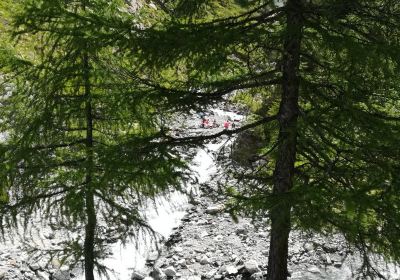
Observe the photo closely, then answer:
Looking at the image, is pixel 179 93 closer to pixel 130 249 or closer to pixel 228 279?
pixel 228 279

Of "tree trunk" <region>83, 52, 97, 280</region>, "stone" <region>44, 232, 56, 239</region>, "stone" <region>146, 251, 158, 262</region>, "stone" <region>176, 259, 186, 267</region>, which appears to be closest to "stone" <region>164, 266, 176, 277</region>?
"stone" <region>176, 259, 186, 267</region>

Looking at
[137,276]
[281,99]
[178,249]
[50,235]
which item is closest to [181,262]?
[178,249]

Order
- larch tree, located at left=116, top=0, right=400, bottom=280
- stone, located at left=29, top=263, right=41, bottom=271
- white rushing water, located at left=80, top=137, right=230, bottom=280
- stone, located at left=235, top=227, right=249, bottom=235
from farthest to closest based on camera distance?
stone, located at left=235, top=227, right=249, bottom=235, white rushing water, located at left=80, top=137, right=230, bottom=280, stone, located at left=29, top=263, right=41, bottom=271, larch tree, located at left=116, top=0, right=400, bottom=280

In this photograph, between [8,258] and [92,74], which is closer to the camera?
[92,74]

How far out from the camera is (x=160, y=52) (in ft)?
14.2

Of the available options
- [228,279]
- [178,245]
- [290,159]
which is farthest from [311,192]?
[178,245]

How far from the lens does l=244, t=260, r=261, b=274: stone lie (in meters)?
8.67

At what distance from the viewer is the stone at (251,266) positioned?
8.67 m

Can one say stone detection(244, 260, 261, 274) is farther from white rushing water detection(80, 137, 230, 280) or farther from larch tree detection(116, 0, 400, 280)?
larch tree detection(116, 0, 400, 280)

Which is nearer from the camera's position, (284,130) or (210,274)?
(284,130)

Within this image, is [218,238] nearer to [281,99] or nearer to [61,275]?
[61,275]

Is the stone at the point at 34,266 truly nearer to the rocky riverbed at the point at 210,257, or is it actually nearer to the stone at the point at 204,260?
the rocky riverbed at the point at 210,257

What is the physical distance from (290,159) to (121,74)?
2.80 meters

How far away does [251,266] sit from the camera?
876 centimetres
